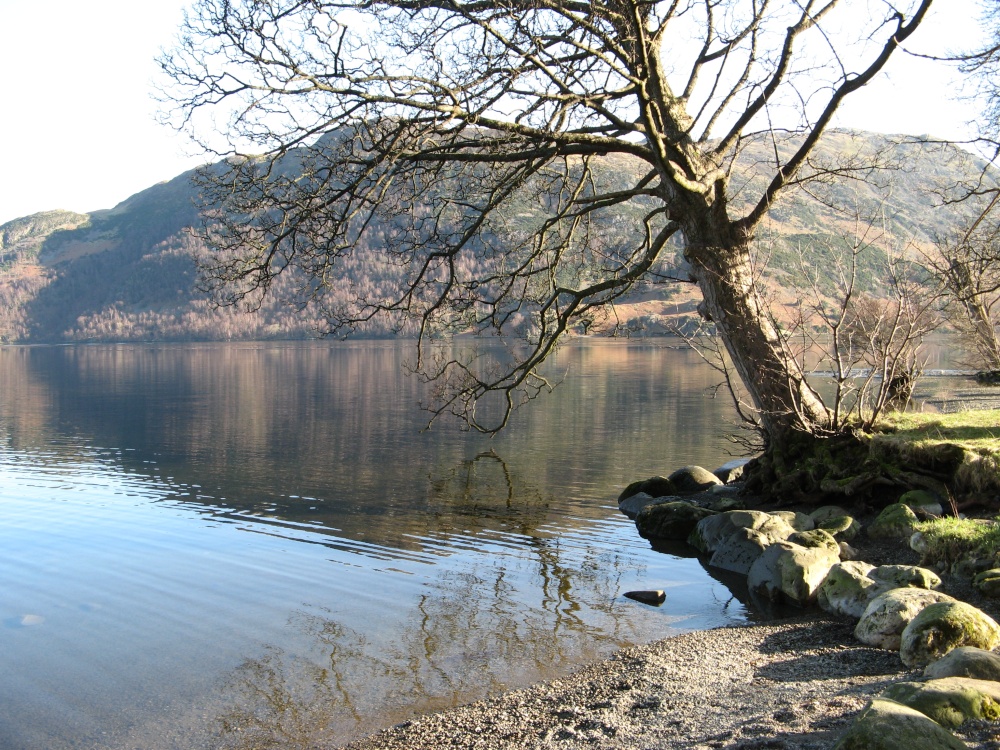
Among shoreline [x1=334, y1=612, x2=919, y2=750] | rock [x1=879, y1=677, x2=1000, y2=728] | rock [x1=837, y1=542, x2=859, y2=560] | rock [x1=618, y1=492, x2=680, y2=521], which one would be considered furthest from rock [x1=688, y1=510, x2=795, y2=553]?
rock [x1=879, y1=677, x2=1000, y2=728]

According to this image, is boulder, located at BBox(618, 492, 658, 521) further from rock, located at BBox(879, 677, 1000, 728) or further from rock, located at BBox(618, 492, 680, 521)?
rock, located at BBox(879, 677, 1000, 728)

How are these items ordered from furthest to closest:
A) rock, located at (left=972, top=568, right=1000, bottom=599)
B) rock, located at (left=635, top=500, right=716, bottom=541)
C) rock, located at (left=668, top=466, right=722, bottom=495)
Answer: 1. rock, located at (left=668, top=466, right=722, bottom=495)
2. rock, located at (left=635, top=500, right=716, bottom=541)
3. rock, located at (left=972, top=568, right=1000, bottom=599)

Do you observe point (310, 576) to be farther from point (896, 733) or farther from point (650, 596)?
point (896, 733)

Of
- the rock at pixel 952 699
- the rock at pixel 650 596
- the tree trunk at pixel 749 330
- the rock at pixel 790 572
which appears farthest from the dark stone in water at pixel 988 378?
the rock at pixel 952 699

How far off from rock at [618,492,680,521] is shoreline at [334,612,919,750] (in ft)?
26.3

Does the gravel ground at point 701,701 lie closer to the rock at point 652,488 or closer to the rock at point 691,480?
the rock at point 652,488

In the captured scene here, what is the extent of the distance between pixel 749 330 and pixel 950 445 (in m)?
3.38

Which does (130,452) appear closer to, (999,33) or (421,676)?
(421,676)

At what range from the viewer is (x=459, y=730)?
715 cm

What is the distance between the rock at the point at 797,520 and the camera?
43.8ft

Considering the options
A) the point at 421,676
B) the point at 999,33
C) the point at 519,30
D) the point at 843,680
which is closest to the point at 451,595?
the point at 421,676

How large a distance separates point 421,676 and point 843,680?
12.9ft

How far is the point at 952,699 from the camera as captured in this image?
5465 mm

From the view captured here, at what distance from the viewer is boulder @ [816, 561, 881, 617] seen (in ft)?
30.9
